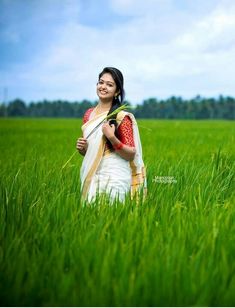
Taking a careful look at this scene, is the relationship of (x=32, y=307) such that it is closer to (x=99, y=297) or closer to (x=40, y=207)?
(x=99, y=297)

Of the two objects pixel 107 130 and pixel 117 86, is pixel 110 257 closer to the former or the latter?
pixel 107 130

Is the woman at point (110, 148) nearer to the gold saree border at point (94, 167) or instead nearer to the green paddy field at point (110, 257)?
the gold saree border at point (94, 167)

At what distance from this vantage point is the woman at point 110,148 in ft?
8.50

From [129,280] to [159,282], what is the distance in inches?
3.5

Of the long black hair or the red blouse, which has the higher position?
the long black hair

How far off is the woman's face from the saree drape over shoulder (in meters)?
0.10

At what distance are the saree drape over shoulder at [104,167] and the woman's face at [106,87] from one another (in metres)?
0.10

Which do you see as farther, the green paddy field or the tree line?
the tree line

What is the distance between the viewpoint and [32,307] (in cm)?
141

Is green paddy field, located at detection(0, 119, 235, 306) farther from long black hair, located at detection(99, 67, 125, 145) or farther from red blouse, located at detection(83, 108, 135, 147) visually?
long black hair, located at detection(99, 67, 125, 145)

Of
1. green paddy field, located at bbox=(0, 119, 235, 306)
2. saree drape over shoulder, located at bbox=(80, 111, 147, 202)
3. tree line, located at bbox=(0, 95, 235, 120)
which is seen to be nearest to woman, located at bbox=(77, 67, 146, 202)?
saree drape over shoulder, located at bbox=(80, 111, 147, 202)

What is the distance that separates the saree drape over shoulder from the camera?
2.62 meters

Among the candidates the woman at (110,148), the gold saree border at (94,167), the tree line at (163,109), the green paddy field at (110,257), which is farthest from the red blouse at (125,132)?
the tree line at (163,109)

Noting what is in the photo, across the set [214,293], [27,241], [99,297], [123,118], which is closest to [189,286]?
[214,293]
